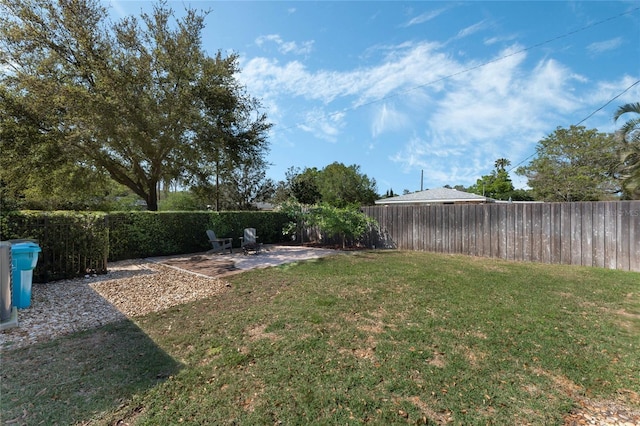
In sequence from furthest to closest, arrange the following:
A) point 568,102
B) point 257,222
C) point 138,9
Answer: point 568,102, point 257,222, point 138,9

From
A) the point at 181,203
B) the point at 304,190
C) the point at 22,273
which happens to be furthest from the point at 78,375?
the point at 181,203

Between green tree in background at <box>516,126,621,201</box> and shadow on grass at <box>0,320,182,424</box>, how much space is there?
28.0 m

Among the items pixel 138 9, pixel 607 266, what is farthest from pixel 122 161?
pixel 607 266

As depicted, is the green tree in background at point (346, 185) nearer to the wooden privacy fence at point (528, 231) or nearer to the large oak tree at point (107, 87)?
the large oak tree at point (107, 87)

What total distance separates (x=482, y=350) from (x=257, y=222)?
414 inches

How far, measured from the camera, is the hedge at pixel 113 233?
5477mm

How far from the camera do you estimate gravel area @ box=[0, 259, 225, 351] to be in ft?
11.3

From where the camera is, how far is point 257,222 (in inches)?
486

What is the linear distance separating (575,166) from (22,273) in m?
30.8

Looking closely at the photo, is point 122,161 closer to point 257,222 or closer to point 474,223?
point 257,222

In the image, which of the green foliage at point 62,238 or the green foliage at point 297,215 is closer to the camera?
the green foliage at point 62,238

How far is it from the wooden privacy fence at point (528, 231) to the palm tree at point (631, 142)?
201 inches

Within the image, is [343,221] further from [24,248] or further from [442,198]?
[442,198]

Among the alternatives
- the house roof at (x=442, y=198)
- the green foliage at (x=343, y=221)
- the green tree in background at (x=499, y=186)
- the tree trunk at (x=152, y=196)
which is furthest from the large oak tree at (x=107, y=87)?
the green tree in background at (x=499, y=186)
